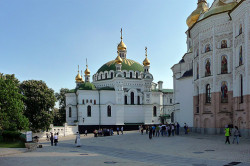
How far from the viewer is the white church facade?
53.4 metres

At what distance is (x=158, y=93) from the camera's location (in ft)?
194

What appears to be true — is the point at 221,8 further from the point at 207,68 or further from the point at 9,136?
the point at 9,136

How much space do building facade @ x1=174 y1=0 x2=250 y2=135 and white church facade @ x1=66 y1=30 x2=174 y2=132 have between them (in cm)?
2497

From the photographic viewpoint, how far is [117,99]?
5409 centimetres

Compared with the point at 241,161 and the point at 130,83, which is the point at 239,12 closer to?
the point at 241,161

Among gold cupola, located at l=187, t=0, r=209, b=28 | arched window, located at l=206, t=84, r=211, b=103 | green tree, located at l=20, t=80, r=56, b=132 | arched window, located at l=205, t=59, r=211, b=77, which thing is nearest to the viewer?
arched window, located at l=205, t=59, r=211, b=77

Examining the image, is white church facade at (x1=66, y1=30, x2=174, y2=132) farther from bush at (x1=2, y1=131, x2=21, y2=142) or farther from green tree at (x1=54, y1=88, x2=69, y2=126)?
bush at (x1=2, y1=131, x2=21, y2=142)

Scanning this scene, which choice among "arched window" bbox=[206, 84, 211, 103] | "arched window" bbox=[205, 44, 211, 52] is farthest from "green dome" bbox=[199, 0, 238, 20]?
"arched window" bbox=[206, 84, 211, 103]

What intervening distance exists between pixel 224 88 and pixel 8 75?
104 feet

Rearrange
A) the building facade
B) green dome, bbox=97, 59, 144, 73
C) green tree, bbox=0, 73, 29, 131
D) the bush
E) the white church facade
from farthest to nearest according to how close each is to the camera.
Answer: green dome, bbox=97, 59, 144, 73 < the white church facade < the bush < green tree, bbox=0, 73, 29, 131 < the building facade

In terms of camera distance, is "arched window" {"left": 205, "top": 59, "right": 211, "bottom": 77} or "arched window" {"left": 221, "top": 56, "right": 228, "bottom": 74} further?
"arched window" {"left": 205, "top": 59, "right": 211, "bottom": 77}

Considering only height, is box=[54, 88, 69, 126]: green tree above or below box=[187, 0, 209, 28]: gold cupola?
below

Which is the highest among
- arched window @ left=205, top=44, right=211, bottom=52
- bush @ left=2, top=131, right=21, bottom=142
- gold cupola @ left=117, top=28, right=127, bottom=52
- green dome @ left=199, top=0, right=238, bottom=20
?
gold cupola @ left=117, top=28, right=127, bottom=52

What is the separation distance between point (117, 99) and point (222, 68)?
29397mm
